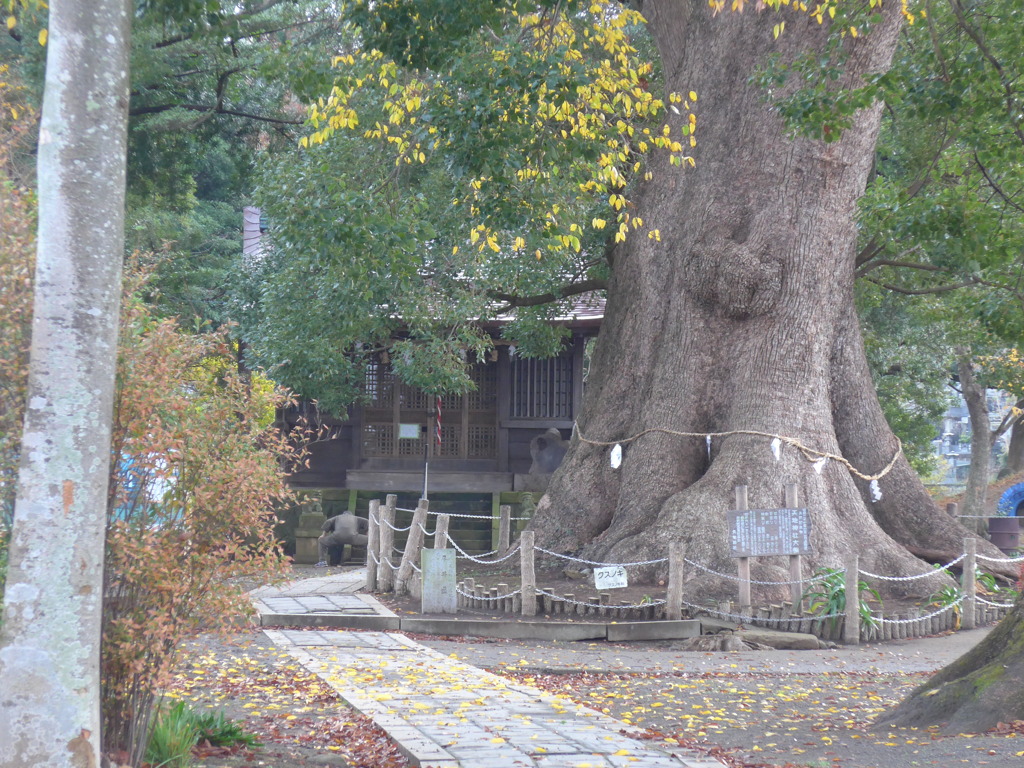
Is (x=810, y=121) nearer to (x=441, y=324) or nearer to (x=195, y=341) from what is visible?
(x=195, y=341)

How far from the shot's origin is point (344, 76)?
10016 mm

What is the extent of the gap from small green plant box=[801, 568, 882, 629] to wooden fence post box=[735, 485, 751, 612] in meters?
0.63

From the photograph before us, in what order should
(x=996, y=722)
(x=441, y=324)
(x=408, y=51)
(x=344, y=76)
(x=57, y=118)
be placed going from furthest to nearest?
1. (x=441, y=324)
2. (x=344, y=76)
3. (x=408, y=51)
4. (x=996, y=722)
5. (x=57, y=118)

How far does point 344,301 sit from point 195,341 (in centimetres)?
1011

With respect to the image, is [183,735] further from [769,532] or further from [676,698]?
[769,532]

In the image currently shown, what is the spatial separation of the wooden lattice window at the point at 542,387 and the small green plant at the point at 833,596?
1087 cm

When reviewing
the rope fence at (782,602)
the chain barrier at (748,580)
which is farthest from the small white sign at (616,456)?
the chain barrier at (748,580)

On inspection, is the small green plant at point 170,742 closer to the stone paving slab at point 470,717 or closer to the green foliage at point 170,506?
the green foliage at point 170,506

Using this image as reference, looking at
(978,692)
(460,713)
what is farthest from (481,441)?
(978,692)

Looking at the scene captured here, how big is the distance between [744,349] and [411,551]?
503cm

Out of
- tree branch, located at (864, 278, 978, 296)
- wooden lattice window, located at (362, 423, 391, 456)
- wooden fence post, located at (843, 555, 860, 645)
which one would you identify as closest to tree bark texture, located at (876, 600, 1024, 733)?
wooden fence post, located at (843, 555, 860, 645)

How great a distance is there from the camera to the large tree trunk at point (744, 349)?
12.4 metres

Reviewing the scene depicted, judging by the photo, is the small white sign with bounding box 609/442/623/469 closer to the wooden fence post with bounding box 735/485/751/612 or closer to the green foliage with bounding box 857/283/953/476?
the wooden fence post with bounding box 735/485/751/612

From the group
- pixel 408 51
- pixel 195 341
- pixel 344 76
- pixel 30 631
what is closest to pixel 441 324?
pixel 344 76
